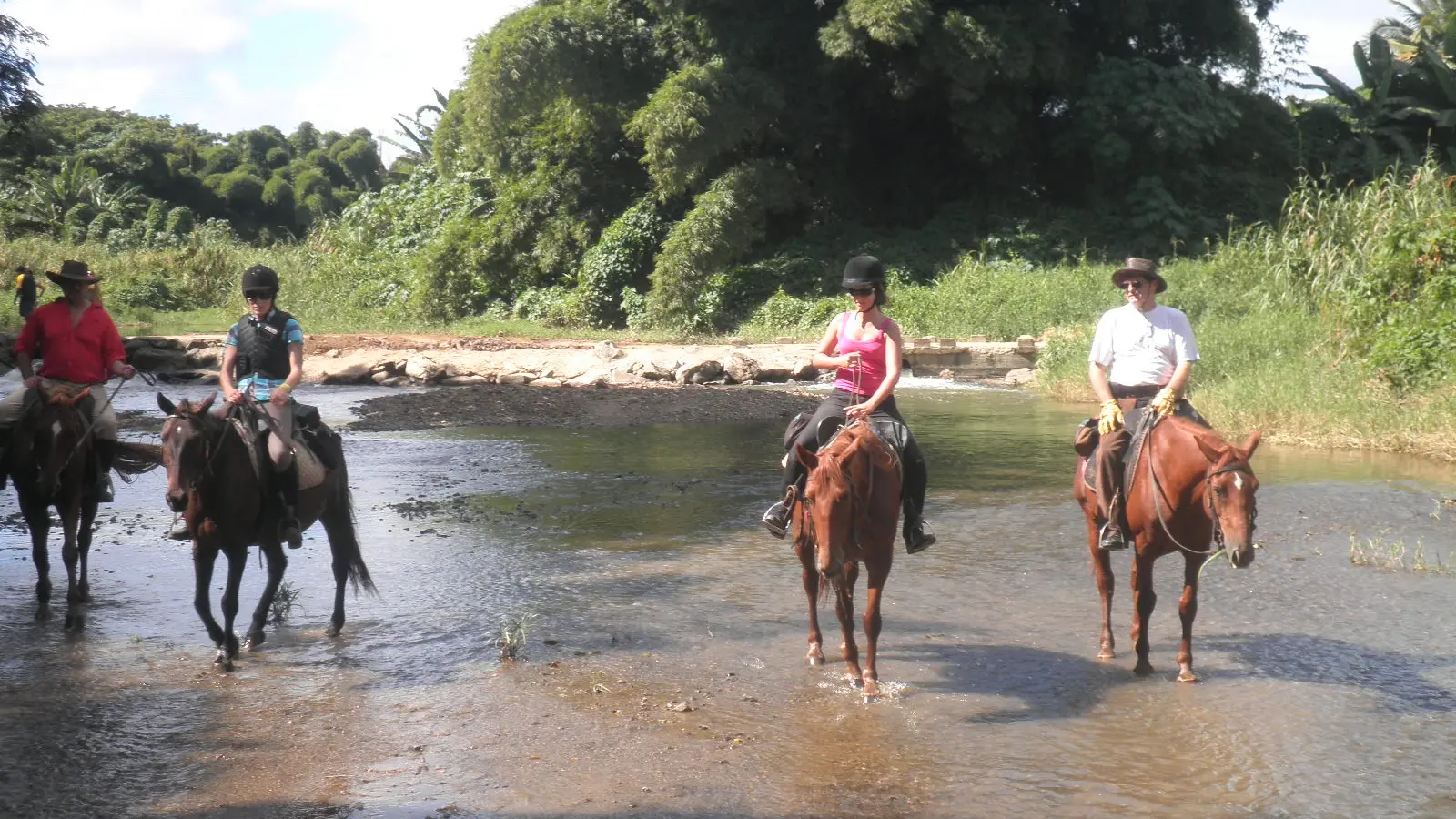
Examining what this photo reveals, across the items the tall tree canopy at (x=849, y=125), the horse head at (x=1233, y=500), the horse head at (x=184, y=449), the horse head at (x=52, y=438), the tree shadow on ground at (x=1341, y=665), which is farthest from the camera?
the tall tree canopy at (x=849, y=125)

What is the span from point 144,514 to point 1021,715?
897cm

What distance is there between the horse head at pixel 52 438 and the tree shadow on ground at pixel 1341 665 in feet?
23.2

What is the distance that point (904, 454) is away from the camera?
7246mm

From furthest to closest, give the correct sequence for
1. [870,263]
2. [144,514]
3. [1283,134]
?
[1283,134]
[144,514]
[870,263]

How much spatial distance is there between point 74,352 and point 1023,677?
6325 millimetres

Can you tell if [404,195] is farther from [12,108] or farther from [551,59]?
[12,108]

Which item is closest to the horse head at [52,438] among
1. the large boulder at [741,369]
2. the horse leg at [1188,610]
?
the horse leg at [1188,610]

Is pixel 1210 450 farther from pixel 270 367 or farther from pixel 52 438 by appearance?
pixel 52 438

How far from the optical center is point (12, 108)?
16438 mm

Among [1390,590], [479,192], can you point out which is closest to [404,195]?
[479,192]

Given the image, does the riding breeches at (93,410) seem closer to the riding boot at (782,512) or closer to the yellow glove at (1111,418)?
the riding boot at (782,512)

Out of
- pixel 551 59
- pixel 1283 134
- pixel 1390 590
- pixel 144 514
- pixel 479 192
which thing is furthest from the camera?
pixel 479 192

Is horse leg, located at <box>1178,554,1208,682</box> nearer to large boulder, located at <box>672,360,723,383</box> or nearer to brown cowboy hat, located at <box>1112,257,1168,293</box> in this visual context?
brown cowboy hat, located at <box>1112,257,1168,293</box>

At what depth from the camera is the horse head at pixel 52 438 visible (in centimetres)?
847
